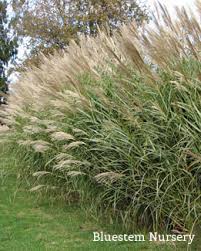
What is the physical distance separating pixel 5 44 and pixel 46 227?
15.6 m

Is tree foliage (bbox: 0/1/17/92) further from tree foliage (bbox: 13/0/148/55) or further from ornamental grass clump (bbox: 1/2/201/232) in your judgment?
ornamental grass clump (bbox: 1/2/201/232)

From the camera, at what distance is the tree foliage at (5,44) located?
1833 cm

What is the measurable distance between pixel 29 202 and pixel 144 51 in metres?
2.44

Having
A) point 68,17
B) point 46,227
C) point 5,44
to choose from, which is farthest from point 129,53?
point 5,44

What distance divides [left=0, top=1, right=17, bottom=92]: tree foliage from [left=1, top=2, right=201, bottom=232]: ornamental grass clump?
1491 centimetres

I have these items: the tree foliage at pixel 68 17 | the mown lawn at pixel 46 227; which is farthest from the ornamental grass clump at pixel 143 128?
the tree foliage at pixel 68 17

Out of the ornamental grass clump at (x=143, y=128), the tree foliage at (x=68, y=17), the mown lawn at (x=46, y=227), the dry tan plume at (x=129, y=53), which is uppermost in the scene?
the tree foliage at (x=68, y=17)

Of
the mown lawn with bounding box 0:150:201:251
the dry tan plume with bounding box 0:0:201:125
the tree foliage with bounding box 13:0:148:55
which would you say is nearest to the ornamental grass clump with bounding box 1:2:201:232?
the dry tan plume with bounding box 0:0:201:125

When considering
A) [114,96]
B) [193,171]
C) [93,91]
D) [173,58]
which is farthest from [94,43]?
[193,171]

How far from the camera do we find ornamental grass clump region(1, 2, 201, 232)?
297cm

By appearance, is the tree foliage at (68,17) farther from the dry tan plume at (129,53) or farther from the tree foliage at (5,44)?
the dry tan plume at (129,53)

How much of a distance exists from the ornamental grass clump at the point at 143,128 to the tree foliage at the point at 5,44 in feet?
48.9

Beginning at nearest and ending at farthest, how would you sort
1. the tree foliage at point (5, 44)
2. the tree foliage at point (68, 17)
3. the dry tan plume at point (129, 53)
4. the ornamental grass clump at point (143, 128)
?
the ornamental grass clump at point (143, 128), the dry tan plume at point (129, 53), the tree foliage at point (68, 17), the tree foliage at point (5, 44)

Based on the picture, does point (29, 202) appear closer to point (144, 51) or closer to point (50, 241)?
point (50, 241)
